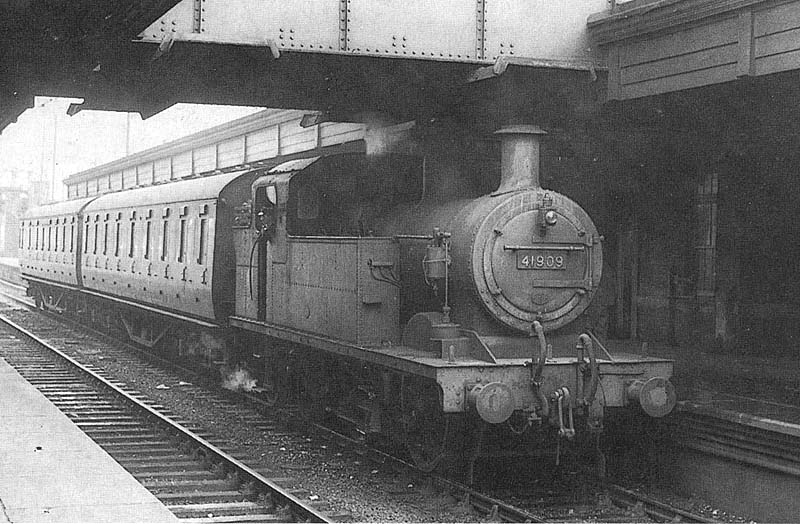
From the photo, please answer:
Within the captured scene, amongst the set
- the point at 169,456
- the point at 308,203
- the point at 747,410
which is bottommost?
the point at 169,456

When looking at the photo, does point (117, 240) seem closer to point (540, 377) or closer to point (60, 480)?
point (60, 480)

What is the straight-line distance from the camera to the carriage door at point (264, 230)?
36.0 feet

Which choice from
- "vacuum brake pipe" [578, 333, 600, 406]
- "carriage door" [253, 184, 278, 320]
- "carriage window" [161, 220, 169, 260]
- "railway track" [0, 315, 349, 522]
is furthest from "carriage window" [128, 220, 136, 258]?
"vacuum brake pipe" [578, 333, 600, 406]

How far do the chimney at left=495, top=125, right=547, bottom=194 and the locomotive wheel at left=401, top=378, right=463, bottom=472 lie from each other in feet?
6.06

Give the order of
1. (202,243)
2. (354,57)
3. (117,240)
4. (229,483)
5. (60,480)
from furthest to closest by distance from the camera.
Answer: (117,240), (202,243), (354,57), (229,483), (60,480)

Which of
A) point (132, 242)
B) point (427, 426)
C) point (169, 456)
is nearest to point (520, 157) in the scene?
point (427, 426)

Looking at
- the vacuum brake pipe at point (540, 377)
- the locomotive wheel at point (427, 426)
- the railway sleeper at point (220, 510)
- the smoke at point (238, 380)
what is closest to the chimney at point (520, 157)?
the vacuum brake pipe at point (540, 377)

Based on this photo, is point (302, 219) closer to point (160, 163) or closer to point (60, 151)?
point (160, 163)

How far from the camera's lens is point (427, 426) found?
28.6ft

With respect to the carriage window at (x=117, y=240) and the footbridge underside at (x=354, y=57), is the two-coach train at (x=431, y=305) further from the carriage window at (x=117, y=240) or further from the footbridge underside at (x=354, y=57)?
the carriage window at (x=117, y=240)

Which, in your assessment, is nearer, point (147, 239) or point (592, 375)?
point (592, 375)

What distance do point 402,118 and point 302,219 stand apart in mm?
1866

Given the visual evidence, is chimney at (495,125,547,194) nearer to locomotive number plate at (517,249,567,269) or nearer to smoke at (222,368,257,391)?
locomotive number plate at (517,249,567,269)

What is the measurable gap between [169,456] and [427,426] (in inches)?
109
